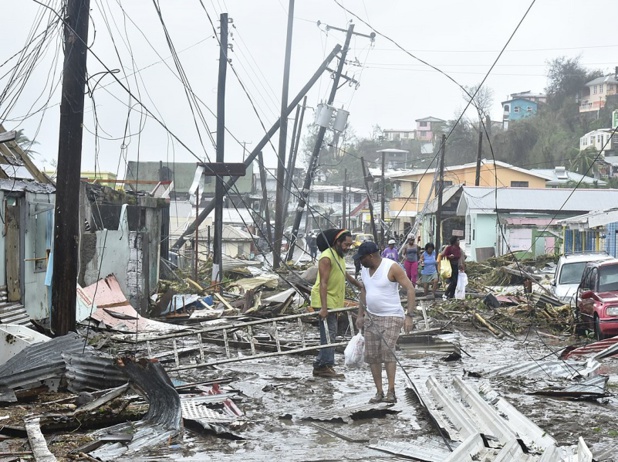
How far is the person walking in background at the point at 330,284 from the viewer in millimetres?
11569

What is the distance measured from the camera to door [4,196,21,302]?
54.2ft

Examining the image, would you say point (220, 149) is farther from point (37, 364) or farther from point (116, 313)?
point (37, 364)

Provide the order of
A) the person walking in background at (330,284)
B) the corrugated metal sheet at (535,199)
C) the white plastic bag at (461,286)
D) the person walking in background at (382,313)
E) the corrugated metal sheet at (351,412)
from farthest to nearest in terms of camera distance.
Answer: the corrugated metal sheet at (535,199) → the white plastic bag at (461,286) → the person walking in background at (330,284) → the person walking in background at (382,313) → the corrugated metal sheet at (351,412)

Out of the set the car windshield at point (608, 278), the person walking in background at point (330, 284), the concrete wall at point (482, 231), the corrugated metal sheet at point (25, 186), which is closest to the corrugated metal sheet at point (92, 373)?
the person walking in background at point (330, 284)

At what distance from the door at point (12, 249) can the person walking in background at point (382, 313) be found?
8.75 m

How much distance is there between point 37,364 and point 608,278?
1121cm

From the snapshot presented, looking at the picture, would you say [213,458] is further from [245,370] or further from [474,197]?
[474,197]

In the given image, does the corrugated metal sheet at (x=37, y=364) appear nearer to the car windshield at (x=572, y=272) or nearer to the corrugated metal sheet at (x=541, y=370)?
the corrugated metal sheet at (x=541, y=370)

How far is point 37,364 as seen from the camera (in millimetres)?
10195

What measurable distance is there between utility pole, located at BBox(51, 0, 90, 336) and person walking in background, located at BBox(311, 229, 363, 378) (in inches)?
124

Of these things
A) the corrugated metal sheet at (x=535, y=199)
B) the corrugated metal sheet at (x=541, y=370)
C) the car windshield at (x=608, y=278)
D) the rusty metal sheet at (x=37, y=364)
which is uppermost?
the corrugated metal sheet at (x=535, y=199)

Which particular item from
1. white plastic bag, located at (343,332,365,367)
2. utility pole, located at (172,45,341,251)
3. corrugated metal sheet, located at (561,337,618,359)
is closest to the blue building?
utility pole, located at (172,45,341,251)

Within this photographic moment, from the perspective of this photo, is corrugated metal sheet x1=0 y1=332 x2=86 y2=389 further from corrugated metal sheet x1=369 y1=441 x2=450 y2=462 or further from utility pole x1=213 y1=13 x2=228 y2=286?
utility pole x1=213 y1=13 x2=228 y2=286

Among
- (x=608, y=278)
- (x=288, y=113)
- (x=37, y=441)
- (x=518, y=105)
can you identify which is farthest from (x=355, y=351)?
(x=518, y=105)
